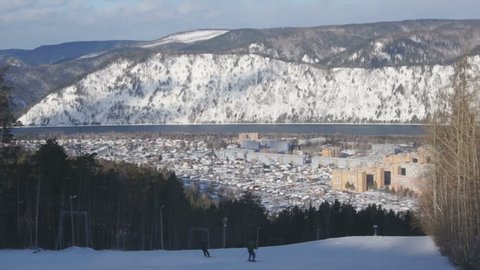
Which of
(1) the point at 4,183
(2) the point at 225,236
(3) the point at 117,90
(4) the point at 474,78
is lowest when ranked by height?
(2) the point at 225,236

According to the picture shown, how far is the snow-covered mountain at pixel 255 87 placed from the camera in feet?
394

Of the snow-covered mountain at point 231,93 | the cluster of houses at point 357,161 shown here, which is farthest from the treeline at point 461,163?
the snow-covered mountain at point 231,93

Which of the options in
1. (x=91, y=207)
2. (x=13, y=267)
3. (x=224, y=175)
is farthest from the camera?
(x=224, y=175)

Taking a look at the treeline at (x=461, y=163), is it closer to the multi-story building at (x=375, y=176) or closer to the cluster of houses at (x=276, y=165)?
the cluster of houses at (x=276, y=165)

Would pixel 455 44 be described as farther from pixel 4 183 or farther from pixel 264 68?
pixel 4 183

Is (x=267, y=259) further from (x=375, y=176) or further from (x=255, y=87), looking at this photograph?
(x=255, y=87)

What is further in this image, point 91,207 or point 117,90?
point 117,90

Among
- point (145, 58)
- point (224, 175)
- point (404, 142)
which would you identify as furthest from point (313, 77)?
point (224, 175)

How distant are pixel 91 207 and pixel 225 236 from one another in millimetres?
6108

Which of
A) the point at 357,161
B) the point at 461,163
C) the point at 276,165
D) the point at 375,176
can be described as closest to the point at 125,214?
the point at 461,163

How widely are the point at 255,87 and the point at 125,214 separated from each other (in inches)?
4014

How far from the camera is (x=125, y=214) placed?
25469 millimetres

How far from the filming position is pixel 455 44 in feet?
422

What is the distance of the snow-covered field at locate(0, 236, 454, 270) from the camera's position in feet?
45.6
